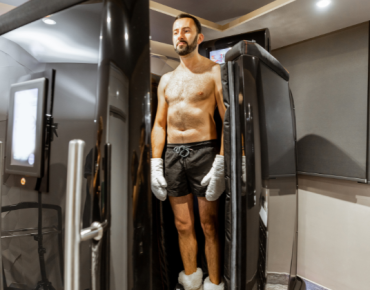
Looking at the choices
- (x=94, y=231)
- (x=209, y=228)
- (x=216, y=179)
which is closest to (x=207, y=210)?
(x=209, y=228)

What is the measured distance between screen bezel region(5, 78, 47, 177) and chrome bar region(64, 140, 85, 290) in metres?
0.23

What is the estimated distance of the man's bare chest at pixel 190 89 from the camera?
4.95ft

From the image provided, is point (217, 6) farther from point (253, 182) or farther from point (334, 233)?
point (334, 233)

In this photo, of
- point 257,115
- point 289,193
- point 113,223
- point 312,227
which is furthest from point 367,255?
point 113,223

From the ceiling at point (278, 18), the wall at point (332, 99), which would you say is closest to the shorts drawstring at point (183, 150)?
the ceiling at point (278, 18)

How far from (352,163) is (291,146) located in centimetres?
94

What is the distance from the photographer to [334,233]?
230 centimetres

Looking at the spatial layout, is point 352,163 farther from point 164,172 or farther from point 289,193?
point 164,172

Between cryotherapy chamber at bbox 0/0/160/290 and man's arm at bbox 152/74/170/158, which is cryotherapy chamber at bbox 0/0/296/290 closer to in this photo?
cryotherapy chamber at bbox 0/0/160/290

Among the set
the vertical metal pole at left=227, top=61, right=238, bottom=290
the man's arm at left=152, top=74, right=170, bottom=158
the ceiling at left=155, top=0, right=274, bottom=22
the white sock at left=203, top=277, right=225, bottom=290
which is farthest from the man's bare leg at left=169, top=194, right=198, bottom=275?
the ceiling at left=155, top=0, right=274, bottom=22

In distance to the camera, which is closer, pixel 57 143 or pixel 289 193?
pixel 57 143

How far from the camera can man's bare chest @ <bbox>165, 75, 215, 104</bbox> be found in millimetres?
1510

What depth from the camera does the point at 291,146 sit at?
1593 millimetres

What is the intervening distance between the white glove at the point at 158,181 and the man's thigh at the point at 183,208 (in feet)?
0.38
